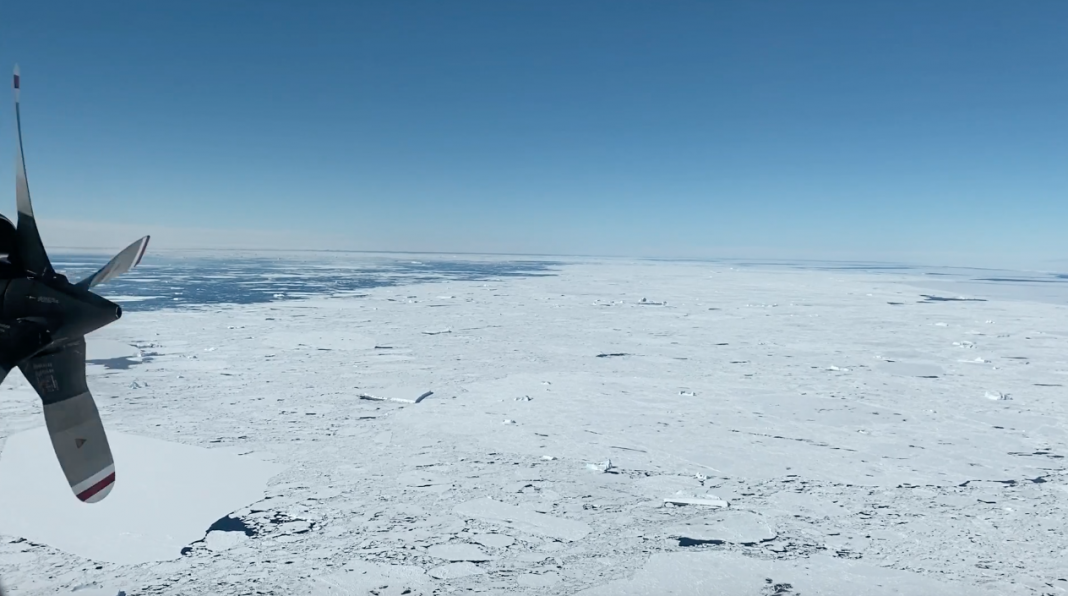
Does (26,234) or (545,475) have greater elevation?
(26,234)

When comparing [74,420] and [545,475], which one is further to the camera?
[545,475]

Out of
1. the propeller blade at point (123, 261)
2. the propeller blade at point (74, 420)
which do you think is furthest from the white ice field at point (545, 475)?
the propeller blade at point (123, 261)

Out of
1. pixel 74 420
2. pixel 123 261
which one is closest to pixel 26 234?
pixel 123 261

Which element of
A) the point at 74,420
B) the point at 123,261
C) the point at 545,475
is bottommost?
the point at 545,475

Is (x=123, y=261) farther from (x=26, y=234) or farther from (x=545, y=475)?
(x=545, y=475)

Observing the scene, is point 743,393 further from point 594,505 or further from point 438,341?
point 438,341

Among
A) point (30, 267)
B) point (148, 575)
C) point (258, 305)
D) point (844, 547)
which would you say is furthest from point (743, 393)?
point (258, 305)
